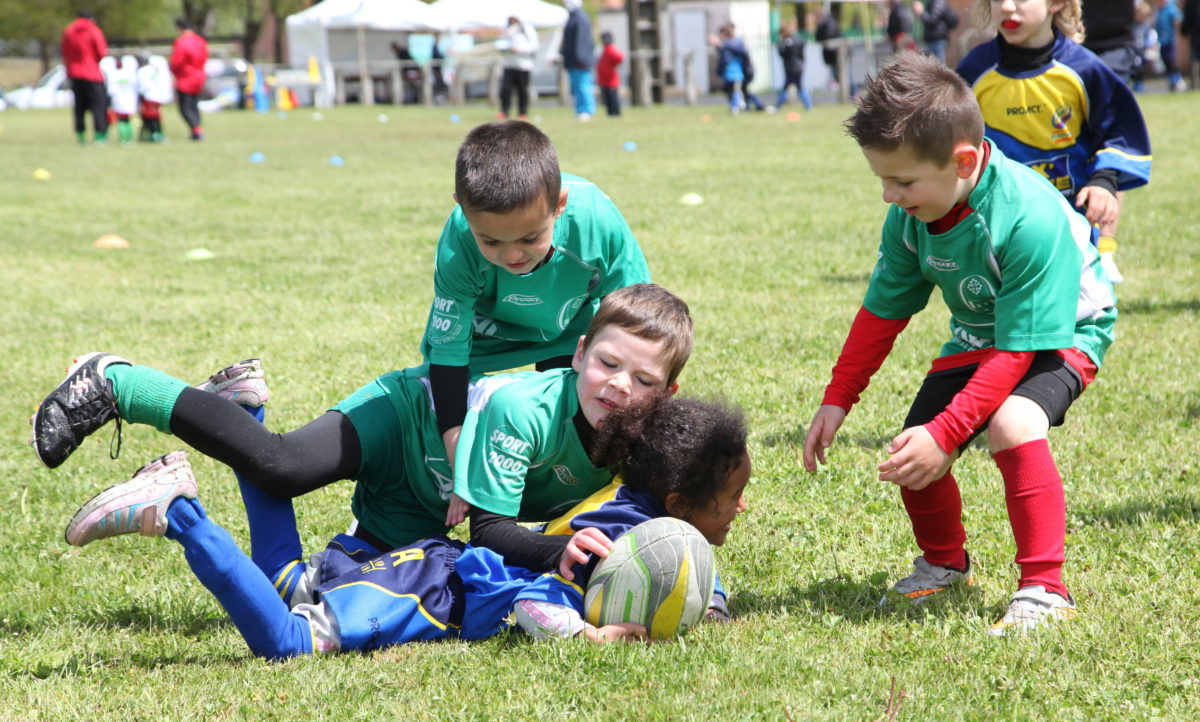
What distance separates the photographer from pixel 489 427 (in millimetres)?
3330

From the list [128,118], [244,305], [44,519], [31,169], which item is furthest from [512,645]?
[128,118]

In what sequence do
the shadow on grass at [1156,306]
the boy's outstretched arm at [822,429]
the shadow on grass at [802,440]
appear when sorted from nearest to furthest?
the boy's outstretched arm at [822,429], the shadow on grass at [802,440], the shadow on grass at [1156,306]

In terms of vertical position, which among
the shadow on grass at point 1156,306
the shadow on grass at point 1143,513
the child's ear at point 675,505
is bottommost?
the shadow on grass at point 1143,513

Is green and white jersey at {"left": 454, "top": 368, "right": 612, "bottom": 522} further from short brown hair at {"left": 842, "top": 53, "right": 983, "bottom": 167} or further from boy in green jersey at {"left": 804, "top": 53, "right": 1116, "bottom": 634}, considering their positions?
short brown hair at {"left": 842, "top": 53, "right": 983, "bottom": 167}

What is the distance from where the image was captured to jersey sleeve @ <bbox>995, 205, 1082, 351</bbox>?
302 centimetres

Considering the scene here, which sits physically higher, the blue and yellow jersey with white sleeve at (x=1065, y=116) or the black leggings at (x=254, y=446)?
the blue and yellow jersey with white sleeve at (x=1065, y=116)

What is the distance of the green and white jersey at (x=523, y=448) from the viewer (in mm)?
3305

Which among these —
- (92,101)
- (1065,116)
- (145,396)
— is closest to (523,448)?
(145,396)

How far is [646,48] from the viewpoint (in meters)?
31.3

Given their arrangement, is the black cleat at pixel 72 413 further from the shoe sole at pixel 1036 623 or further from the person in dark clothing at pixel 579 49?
the person in dark clothing at pixel 579 49

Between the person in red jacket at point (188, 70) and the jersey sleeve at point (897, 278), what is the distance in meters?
21.8

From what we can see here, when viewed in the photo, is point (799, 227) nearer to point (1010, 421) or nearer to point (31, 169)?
point (1010, 421)

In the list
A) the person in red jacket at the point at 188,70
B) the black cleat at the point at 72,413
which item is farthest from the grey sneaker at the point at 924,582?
the person in red jacket at the point at 188,70

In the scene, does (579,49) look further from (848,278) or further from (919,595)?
(919,595)
